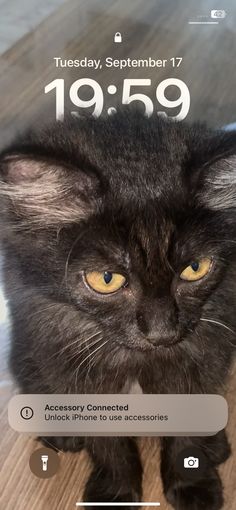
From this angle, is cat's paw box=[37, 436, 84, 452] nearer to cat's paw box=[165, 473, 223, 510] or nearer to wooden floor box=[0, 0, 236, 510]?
cat's paw box=[165, 473, 223, 510]

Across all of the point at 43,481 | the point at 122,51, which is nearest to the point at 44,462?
the point at 43,481

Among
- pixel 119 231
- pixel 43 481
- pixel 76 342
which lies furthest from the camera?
pixel 43 481

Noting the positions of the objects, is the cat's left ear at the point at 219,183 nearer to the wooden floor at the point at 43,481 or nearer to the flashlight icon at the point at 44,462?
the wooden floor at the point at 43,481

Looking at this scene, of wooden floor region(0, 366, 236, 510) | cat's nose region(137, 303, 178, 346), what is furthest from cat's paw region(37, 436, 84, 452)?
cat's nose region(137, 303, 178, 346)

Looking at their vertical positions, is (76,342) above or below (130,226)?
below

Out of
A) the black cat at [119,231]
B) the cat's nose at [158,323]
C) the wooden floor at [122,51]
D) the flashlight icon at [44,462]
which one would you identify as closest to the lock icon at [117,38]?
the wooden floor at [122,51]

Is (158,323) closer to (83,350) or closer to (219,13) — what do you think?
(83,350)
